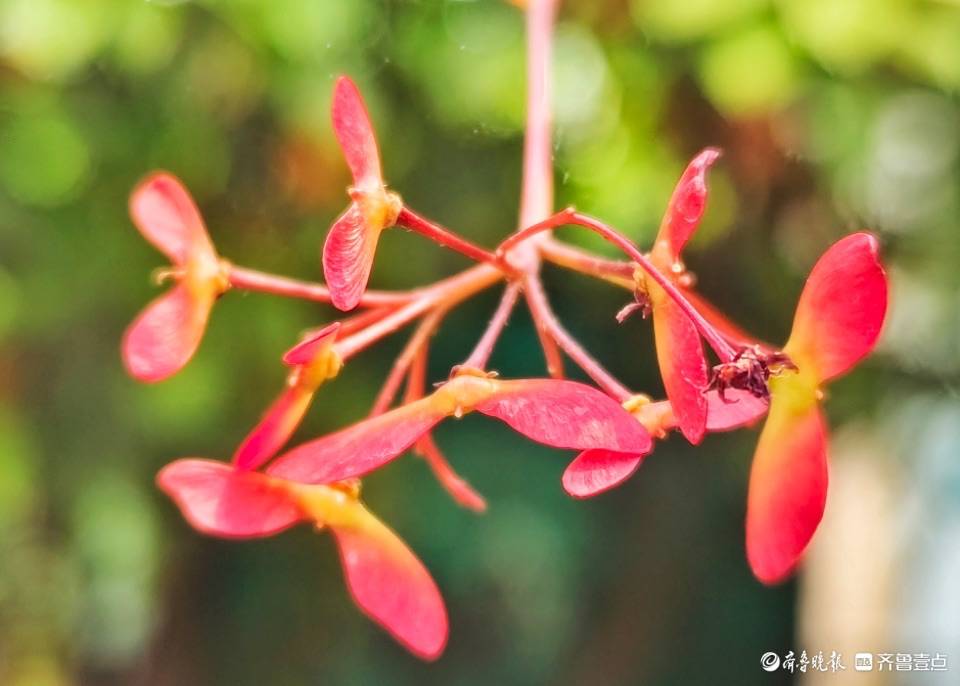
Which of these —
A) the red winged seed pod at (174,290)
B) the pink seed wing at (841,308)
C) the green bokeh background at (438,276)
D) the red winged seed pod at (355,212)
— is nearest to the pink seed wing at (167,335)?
the red winged seed pod at (174,290)

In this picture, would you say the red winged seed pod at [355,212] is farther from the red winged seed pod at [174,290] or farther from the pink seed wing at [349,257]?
the red winged seed pod at [174,290]

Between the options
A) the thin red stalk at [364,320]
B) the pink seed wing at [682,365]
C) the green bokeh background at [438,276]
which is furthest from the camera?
the green bokeh background at [438,276]

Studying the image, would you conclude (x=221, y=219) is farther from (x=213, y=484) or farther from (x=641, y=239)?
(x=213, y=484)

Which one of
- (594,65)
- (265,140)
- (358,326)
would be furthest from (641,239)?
(358,326)

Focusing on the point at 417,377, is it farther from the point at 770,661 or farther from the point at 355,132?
the point at 770,661
